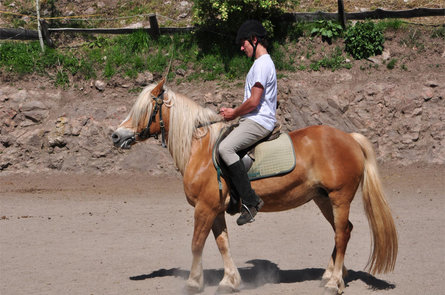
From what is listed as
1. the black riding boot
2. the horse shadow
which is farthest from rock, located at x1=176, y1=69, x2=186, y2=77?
the black riding boot

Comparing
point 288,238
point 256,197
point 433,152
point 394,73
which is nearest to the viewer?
point 256,197

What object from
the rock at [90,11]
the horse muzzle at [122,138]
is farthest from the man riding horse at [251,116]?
the rock at [90,11]

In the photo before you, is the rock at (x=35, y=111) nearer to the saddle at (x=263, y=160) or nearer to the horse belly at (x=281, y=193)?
the saddle at (x=263, y=160)

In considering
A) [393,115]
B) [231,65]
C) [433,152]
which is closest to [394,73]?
[393,115]

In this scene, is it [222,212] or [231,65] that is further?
[231,65]

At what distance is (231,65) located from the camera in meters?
14.8

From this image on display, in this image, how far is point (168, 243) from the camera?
320 inches

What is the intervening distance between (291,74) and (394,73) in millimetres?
2679

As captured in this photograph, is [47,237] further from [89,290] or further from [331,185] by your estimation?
Answer: [331,185]

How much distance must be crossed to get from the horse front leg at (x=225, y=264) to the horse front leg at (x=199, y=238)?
0.88 ft

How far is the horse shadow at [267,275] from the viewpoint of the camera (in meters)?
6.38

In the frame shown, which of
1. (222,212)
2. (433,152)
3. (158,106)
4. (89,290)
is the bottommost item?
(433,152)

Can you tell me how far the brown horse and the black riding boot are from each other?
161 millimetres

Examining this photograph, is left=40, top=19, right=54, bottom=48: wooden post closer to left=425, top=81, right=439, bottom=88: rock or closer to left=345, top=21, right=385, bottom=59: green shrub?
left=345, top=21, right=385, bottom=59: green shrub
